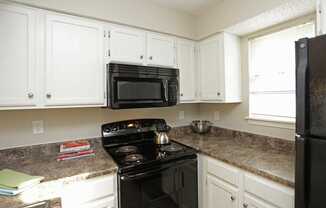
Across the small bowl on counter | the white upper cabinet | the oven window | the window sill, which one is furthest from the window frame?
the oven window

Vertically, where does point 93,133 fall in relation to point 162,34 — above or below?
below

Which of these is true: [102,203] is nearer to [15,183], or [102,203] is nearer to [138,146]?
[15,183]

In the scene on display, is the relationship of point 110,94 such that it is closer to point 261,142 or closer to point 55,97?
point 55,97

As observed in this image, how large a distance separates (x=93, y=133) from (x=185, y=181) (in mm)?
1076

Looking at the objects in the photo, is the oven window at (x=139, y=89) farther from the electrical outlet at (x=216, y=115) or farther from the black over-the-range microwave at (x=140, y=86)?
the electrical outlet at (x=216, y=115)

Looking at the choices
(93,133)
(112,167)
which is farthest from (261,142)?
(93,133)

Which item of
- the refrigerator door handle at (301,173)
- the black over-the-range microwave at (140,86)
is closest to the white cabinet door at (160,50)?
the black over-the-range microwave at (140,86)

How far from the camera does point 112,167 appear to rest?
1.44 m

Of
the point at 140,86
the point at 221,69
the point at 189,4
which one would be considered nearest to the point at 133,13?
the point at 189,4

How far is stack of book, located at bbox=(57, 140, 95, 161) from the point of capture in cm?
164

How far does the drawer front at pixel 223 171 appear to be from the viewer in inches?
59.7

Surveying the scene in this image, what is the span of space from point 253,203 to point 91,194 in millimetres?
1185

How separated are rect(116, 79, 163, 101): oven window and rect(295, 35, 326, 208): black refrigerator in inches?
49.7

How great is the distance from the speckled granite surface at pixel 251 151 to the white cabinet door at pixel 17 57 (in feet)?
5.05
